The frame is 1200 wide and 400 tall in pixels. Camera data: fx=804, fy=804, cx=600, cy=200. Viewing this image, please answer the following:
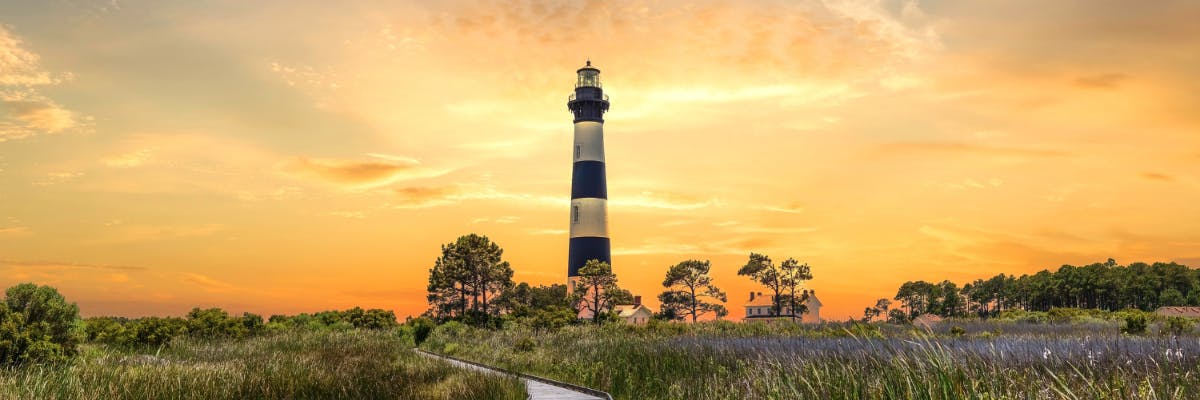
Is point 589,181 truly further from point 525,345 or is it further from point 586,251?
point 525,345

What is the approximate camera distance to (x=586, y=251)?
57.4 m

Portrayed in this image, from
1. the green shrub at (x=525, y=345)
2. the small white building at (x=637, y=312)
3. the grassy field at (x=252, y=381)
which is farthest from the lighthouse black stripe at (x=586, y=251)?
the grassy field at (x=252, y=381)

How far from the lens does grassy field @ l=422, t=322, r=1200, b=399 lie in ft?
24.6

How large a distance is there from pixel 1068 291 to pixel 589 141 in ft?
214

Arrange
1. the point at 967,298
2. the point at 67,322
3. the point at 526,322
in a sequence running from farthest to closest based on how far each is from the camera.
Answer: the point at 967,298 → the point at 526,322 → the point at 67,322

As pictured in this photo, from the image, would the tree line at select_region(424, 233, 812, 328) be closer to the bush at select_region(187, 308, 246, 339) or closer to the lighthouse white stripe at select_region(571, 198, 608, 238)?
the lighthouse white stripe at select_region(571, 198, 608, 238)

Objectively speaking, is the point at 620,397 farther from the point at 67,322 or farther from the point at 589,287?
the point at 589,287

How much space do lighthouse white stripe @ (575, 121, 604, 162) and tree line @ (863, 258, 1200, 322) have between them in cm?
4532

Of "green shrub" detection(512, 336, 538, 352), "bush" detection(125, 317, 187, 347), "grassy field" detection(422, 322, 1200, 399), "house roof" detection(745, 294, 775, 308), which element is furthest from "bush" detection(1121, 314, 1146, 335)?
"house roof" detection(745, 294, 775, 308)

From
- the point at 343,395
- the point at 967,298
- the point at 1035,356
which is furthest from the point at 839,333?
the point at 967,298

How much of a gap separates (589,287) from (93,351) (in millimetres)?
39848

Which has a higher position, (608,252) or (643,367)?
(608,252)

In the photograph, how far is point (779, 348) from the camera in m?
17.4

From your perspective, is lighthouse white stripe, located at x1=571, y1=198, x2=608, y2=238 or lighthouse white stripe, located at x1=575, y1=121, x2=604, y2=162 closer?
lighthouse white stripe, located at x1=571, y1=198, x2=608, y2=238
